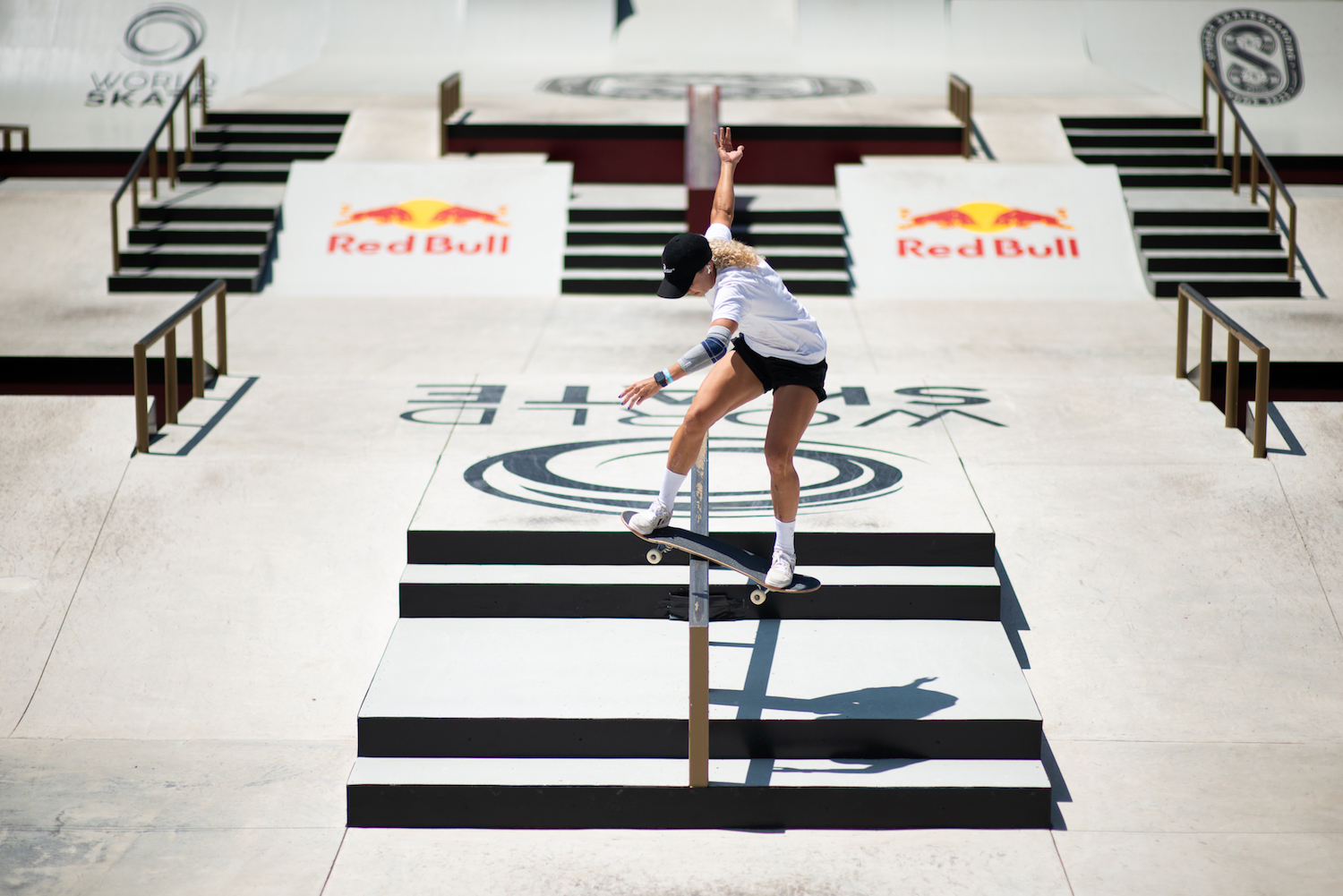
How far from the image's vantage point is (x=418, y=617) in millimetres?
6477

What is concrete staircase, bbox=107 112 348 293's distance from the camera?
1422 cm

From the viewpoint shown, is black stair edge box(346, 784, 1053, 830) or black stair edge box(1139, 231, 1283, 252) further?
black stair edge box(1139, 231, 1283, 252)

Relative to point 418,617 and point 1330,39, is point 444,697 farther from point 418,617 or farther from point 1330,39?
point 1330,39

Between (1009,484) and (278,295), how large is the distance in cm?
896

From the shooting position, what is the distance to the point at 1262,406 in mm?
8328

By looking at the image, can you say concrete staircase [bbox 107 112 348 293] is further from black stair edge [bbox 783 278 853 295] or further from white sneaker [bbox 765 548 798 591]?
white sneaker [bbox 765 548 798 591]

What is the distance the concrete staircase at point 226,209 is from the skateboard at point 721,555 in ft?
30.3

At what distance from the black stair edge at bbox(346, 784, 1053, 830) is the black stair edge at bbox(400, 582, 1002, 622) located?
128 cm

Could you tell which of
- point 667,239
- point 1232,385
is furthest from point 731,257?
point 667,239

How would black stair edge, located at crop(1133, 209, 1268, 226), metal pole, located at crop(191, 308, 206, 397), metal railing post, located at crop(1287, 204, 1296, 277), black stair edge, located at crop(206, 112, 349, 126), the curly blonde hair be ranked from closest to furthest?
the curly blonde hair, metal pole, located at crop(191, 308, 206, 397), metal railing post, located at crop(1287, 204, 1296, 277), black stair edge, located at crop(1133, 209, 1268, 226), black stair edge, located at crop(206, 112, 349, 126)

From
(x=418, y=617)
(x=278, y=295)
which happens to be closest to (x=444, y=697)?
(x=418, y=617)

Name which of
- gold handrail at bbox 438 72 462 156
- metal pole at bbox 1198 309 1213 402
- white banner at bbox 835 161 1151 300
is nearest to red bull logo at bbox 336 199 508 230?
gold handrail at bbox 438 72 462 156

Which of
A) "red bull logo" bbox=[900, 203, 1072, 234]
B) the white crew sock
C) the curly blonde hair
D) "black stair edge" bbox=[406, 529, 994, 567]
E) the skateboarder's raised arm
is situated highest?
the skateboarder's raised arm

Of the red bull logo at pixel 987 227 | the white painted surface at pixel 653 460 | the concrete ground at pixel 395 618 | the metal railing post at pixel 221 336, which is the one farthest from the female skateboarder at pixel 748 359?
the red bull logo at pixel 987 227
